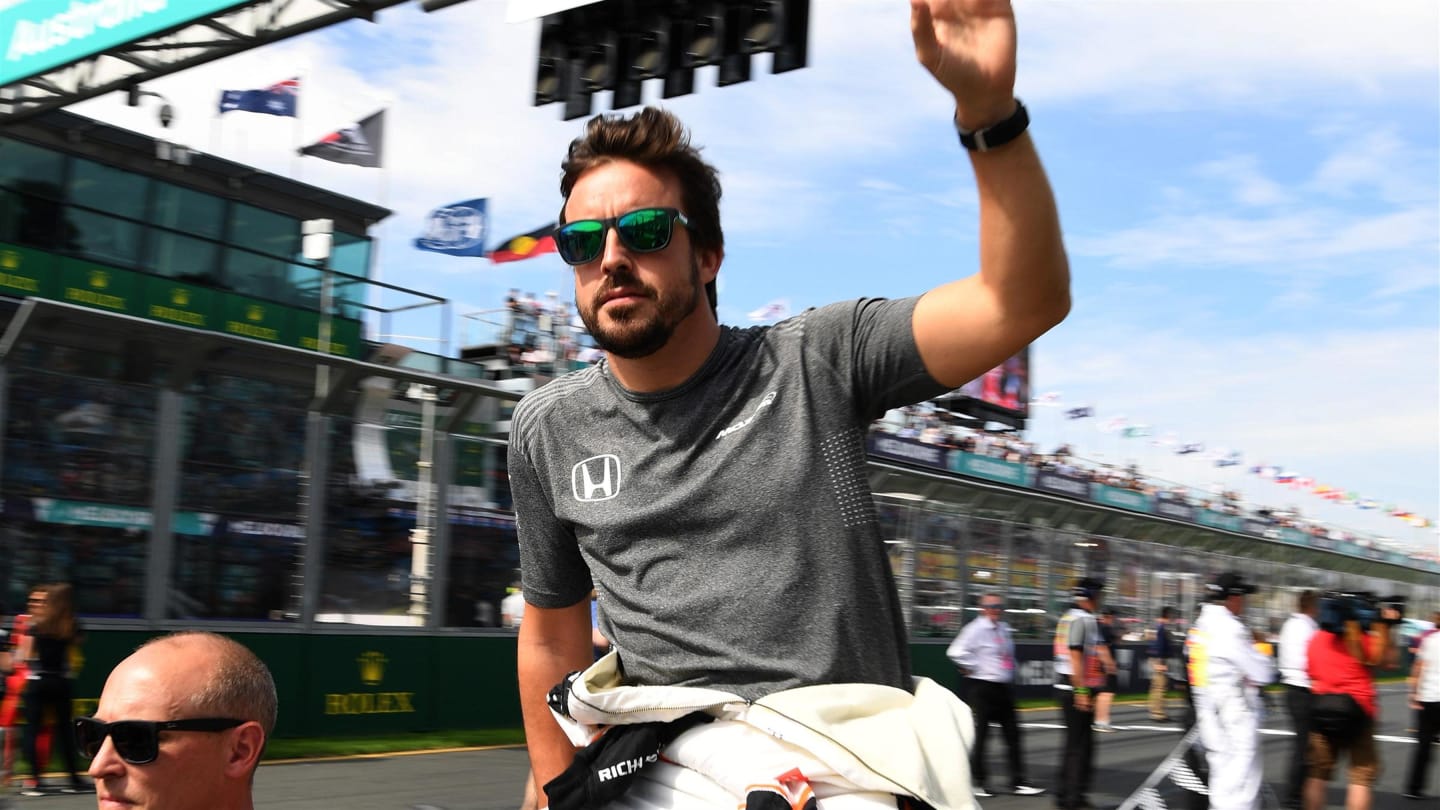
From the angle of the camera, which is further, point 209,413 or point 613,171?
point 209,413

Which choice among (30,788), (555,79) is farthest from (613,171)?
(30,788)

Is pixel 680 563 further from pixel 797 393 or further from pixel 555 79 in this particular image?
pixel 555 79

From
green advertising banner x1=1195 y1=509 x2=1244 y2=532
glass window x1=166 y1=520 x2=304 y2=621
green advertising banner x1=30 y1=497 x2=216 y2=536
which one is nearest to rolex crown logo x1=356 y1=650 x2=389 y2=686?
glass window x1=166 y1=520 x2=304 y2=621

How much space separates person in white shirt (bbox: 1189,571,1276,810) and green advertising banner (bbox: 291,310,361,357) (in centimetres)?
1077

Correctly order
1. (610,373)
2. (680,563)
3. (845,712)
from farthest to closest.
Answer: (610,373), (680,563), (845,712)

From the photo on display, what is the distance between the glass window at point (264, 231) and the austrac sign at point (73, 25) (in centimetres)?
626

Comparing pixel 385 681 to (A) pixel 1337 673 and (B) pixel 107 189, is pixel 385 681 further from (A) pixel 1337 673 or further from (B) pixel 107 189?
(A) pixel 1337 673

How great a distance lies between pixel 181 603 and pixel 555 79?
5.23 metres

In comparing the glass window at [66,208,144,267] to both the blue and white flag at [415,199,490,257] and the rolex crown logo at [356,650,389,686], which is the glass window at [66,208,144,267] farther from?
the rolex crown logo at [356,650,389,686]

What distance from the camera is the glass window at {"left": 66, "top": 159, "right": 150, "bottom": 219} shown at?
16406 mm

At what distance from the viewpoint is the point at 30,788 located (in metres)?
9.62

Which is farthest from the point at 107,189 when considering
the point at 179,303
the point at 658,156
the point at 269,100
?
the point at 658,156

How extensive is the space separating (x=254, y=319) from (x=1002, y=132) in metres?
17.4

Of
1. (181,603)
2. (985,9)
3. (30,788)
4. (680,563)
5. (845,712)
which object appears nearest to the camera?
(985,9)
